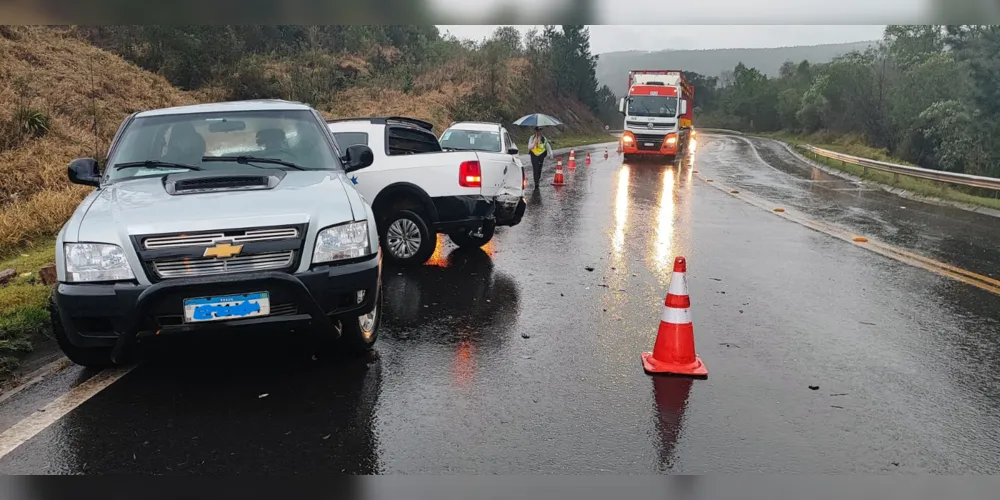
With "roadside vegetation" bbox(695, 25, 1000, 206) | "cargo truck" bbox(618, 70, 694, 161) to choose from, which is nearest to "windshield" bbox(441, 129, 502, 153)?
"roadside vegetation" bbox(695, 25, 1000, 206)

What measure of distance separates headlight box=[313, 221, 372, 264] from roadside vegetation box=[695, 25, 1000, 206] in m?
3.28

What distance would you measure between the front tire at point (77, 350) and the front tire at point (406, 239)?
4.26 meters

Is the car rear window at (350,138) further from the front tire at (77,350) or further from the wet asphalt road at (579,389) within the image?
the front tire at (77,350)

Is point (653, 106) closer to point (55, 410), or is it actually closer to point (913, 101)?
point (55, 410)

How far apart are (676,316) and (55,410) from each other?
13.4ft

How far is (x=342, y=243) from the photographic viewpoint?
476 centimetres

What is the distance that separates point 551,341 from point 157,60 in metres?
28.1

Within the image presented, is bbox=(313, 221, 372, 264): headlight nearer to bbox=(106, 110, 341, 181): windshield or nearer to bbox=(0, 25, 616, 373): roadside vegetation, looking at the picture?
bbox=(106, 110, 341, 181): windshield

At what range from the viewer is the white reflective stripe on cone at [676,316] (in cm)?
531

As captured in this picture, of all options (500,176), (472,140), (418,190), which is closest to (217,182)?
(418,190)

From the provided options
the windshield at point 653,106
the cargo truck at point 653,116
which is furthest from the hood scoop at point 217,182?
the windshield at point 653,106

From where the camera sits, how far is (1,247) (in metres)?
8.86

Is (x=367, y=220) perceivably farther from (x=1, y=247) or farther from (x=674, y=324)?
(x=1, y=247)

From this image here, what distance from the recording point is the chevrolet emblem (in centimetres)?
440
